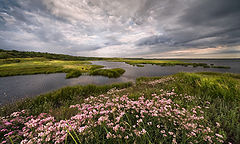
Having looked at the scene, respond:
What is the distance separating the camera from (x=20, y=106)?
574 cm

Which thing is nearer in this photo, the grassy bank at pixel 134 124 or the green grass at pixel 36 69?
the grassy bank at pixel 134 124

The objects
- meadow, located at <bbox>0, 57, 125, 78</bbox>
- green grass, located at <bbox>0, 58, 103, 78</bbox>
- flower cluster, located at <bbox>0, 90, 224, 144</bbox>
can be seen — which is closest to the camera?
flower cluster, located at <bbox>0, 90, 224, 144</bbox>

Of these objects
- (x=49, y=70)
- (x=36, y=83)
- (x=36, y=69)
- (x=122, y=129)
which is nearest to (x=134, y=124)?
(x=122, y=129)

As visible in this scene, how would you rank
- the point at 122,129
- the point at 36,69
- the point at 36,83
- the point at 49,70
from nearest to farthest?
the point at 122,129 → the point at 36,83 → the point at 49,70 → the point at 36,69

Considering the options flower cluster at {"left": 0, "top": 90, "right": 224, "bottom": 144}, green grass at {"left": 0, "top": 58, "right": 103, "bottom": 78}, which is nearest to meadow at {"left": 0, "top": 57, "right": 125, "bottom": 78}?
green grass at {"left": 0, "top": 58, "right": 103, "bottom": 78}

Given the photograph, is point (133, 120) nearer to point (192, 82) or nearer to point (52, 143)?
point (52, 143)

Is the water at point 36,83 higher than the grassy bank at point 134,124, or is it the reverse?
the grassy bank at point 134,124

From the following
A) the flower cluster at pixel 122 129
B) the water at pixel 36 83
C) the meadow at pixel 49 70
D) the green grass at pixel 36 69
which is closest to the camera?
the flower cluster at pixel 122 129

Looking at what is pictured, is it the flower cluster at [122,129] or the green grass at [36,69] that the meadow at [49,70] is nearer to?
the green grass at [36,69]

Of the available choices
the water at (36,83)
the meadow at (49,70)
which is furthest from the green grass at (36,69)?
the water at (36,83)

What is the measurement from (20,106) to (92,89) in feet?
17.4

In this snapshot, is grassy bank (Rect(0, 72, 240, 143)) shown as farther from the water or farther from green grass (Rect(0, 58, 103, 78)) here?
green grass (Rect(0, 58, 103, 78))

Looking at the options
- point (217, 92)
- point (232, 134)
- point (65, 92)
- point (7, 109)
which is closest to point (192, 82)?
point (217, 92)

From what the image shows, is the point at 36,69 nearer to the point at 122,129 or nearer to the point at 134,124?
the point at 134,124
